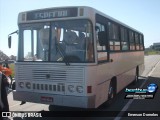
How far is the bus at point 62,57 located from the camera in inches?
309

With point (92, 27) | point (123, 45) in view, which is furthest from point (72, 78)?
point (123, 45)

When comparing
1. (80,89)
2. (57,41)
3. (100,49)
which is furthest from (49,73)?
(100,49)

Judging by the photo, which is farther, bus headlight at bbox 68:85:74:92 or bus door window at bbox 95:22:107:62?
bus door window at bbox 95:22:107:62

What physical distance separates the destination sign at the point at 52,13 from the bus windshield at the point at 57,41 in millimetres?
182

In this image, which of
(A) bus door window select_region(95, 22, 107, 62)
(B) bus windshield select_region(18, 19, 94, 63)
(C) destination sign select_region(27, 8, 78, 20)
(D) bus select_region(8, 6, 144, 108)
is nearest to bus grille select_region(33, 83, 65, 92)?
(D) bus select_region(8, 6, 144, 108)

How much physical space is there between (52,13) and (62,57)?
4.47 ft

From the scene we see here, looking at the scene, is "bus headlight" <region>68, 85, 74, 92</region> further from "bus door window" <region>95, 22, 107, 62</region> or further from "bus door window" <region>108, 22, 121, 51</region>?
"bus door window" <region>108, 22, 121, 51</region>

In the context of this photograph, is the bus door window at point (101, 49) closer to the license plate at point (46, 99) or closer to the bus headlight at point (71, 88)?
the bus headlight at point (71, 88)

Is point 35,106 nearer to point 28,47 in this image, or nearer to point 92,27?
point 28,47

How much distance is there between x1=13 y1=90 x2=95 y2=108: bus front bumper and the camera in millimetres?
7676

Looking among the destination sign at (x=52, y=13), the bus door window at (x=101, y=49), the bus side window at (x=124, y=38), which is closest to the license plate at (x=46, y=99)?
the bus door window at (x=101, y=49)

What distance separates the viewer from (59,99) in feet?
26.0

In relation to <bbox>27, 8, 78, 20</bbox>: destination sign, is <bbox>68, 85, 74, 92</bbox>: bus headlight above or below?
below

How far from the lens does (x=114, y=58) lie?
34.9ft
